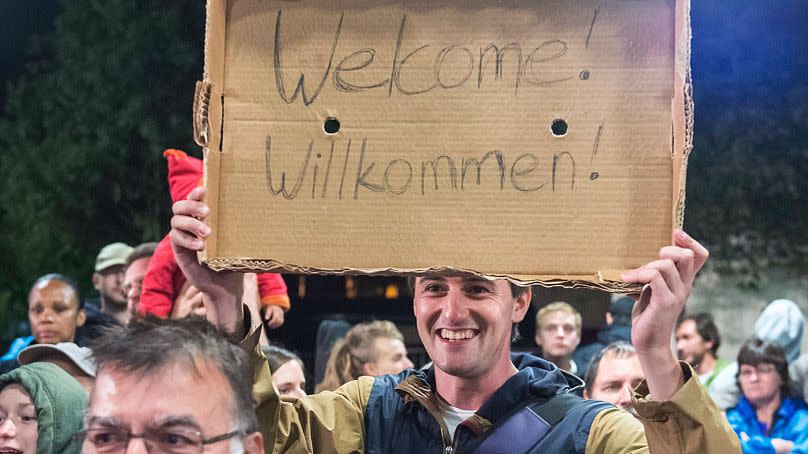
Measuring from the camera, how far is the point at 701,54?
11.1m

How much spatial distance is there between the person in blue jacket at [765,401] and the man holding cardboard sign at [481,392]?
394 cm

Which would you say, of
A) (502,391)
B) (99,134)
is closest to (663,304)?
(502,391)

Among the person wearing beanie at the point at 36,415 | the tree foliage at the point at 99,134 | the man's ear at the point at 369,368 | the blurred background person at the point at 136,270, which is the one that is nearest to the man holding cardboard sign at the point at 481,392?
the person wearing beanie at the point at 36,415

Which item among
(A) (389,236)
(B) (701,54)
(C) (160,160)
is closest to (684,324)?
(B) (701,54)

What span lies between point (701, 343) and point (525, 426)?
207 inches

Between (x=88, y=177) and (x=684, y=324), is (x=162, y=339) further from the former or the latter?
(x=88, y=177)

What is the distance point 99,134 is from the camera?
11234 millimetres

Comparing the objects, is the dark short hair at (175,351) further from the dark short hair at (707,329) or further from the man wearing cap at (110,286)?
the dark short hair at (707,329)

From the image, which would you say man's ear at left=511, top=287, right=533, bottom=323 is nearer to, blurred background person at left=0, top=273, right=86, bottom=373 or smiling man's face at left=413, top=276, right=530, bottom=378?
smiling man's face at left=413, top=276, right=530, bottom=378

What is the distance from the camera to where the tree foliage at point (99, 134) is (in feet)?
36.6

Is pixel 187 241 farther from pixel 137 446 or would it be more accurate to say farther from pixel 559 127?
pixel 559 127

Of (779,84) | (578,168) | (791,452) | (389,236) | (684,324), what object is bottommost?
(791,452)

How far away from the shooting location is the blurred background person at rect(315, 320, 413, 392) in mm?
6852

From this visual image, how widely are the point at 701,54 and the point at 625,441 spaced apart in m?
8.55
